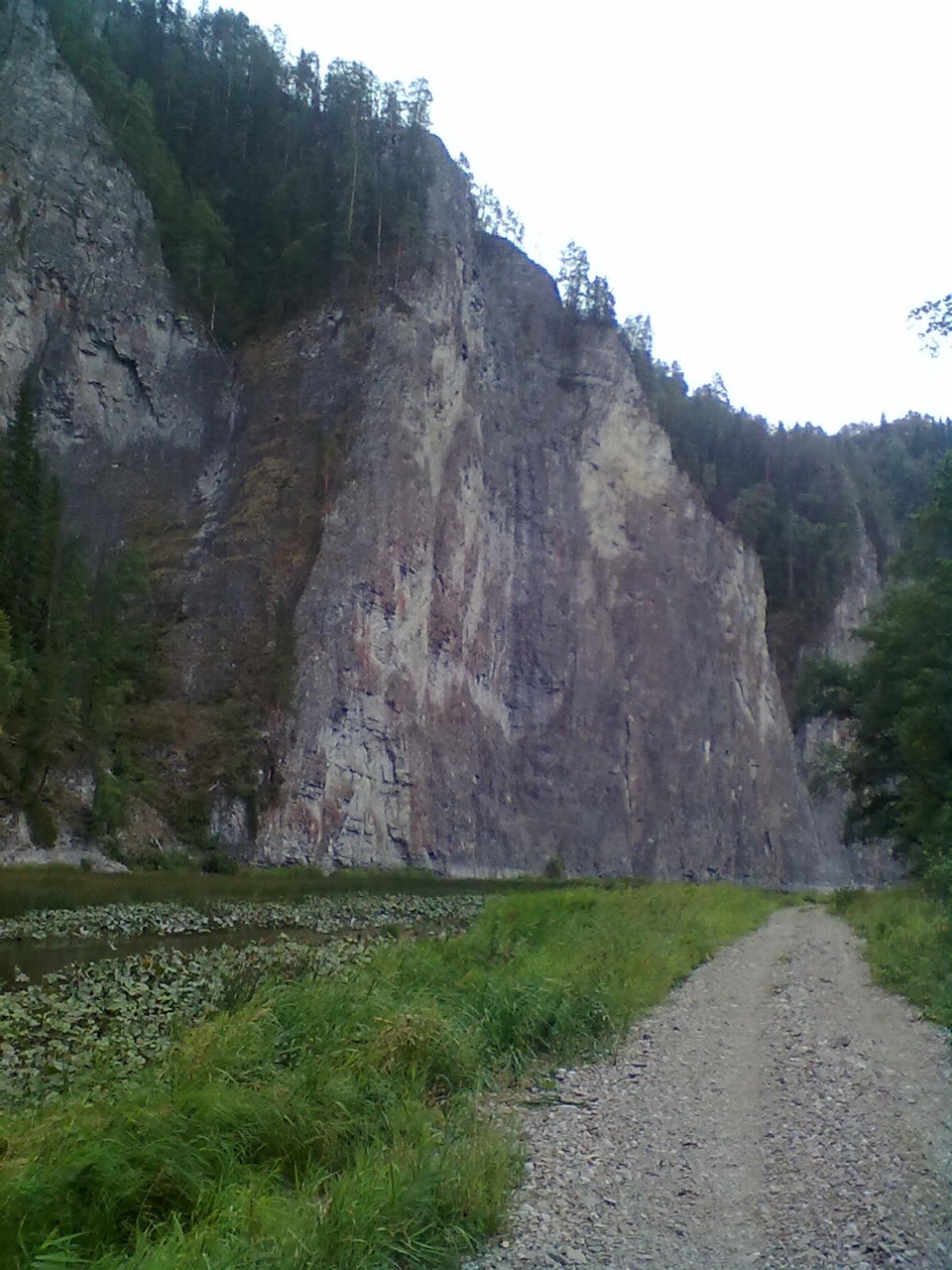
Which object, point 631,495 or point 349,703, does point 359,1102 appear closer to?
point 349,703

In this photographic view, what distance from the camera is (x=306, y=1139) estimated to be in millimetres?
6703

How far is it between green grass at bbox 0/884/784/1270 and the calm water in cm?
710

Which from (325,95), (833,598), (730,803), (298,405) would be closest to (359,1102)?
(298,405)

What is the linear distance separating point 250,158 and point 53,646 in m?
37.8

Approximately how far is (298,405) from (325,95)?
83.9 ft

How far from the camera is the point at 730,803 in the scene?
65.1 m

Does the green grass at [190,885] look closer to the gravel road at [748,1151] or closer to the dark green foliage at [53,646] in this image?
the dark green foliage at [53,646]

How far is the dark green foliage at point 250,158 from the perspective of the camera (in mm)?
55344

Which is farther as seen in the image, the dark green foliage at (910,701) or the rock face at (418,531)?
the rock face at (418,531)

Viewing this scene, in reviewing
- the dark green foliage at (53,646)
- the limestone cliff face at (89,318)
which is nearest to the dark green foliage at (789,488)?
the limestone cliff face at (89,318)

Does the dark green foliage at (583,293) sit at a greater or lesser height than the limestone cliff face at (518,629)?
greater

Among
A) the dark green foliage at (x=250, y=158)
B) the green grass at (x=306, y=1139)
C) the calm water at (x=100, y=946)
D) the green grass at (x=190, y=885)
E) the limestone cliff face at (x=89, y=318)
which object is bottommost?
the calm water at (x=100, y=946)

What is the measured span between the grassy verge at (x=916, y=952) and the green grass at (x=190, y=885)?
16702 millimetres


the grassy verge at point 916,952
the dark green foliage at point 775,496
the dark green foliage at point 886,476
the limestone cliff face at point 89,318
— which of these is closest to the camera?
the grassy verge at point 916,952
